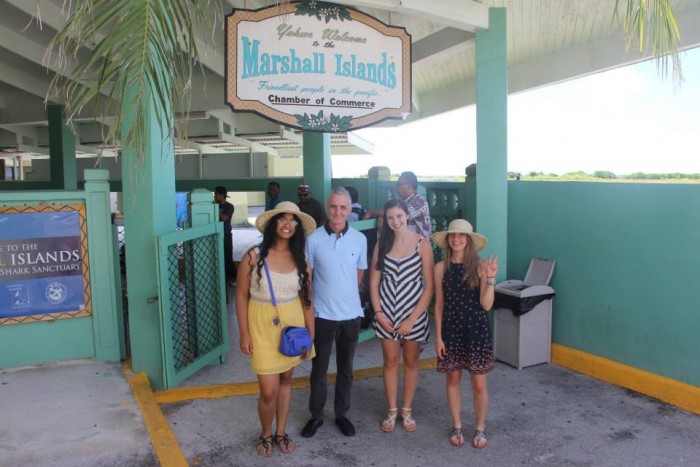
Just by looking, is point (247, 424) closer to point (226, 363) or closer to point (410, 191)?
point (226, 363)

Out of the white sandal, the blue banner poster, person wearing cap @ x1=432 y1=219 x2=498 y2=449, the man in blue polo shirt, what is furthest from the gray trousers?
the blue banner poster

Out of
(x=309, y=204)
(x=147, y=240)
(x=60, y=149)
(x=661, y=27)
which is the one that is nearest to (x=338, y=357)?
(x=147, y=240)

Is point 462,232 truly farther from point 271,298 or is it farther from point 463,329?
point 271,298

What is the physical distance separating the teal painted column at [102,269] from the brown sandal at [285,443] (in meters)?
2.05

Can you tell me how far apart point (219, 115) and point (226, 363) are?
35.5 feet

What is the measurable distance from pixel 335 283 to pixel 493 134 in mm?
2943

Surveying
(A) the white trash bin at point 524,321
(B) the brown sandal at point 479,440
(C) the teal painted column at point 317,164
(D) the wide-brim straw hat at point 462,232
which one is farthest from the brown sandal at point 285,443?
(C) the teal painted column at point 317,164

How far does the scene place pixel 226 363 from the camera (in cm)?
554

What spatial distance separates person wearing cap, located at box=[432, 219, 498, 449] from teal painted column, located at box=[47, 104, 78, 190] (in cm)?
1240

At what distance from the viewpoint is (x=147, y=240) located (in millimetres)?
4637

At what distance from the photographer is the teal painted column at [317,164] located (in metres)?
10.3

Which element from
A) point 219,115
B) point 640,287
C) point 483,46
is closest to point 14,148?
point 219,115

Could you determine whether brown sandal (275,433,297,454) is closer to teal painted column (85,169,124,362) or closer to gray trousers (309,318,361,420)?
gray trousers (309,318,361,420)

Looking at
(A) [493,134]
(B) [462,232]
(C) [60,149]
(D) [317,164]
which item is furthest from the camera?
(C) [60,149]
